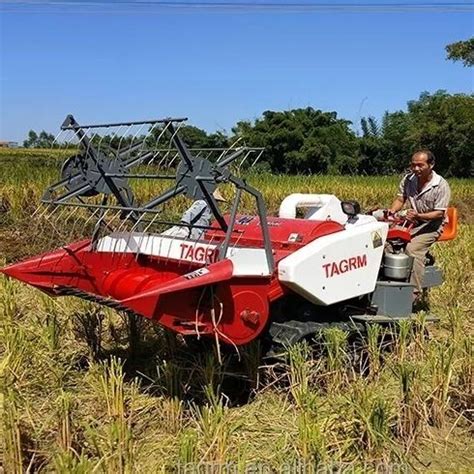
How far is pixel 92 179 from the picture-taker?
432cm

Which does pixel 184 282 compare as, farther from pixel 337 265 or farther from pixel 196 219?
pixel 196 219

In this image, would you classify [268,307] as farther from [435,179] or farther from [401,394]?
[435,179]

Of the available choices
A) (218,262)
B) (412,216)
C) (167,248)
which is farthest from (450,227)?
(218,262)

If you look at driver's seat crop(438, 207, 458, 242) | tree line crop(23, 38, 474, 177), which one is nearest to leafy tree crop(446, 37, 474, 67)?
tree line crop(23, 38, 474, 177)

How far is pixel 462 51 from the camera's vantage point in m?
30.8

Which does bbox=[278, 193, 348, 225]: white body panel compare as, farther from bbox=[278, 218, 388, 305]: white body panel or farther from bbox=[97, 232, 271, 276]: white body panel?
bbox=[97, 232, 271, 276]: white body panel

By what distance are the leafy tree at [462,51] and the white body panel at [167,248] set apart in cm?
2915

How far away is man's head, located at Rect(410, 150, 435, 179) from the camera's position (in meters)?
5.84

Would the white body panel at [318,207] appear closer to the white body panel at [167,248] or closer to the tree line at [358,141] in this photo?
the white body panel at [167,248]

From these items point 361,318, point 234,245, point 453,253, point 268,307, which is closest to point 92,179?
point 234,245

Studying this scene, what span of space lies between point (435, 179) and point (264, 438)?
305cm

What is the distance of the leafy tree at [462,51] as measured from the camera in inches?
1206

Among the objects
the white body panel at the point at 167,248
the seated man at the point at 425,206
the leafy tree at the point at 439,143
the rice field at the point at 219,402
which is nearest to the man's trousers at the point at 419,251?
the seated man at the point at 425,206

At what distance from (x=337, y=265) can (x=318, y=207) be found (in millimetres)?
795
